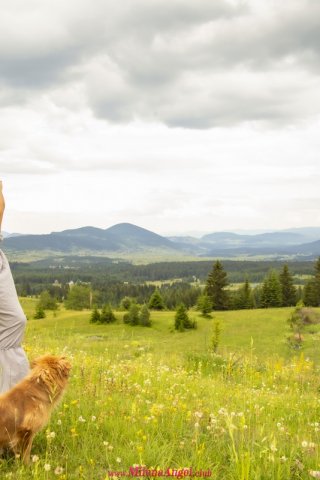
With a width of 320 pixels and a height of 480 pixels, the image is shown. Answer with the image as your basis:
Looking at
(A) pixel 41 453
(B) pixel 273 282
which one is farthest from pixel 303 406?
(B) pixel 273 282

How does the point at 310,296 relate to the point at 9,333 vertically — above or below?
below

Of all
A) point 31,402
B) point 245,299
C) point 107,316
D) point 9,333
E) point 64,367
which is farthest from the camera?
point 245,299

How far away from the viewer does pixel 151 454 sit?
4.12 metres

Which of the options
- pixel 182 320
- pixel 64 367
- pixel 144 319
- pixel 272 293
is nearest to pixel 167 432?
pixel 64 367

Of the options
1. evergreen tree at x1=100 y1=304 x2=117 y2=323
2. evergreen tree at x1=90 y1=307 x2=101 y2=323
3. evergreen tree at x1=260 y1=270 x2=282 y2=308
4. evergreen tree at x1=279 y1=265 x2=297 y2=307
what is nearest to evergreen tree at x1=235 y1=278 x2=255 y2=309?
evergreen tree at x1=260 y1=270 x2=282 y2=308

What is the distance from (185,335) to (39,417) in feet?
170

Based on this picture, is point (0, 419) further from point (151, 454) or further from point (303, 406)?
point (303, 406)

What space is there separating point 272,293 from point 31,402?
74.8 meters

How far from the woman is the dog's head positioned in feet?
1.59

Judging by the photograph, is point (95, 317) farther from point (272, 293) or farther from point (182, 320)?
Answer: point (272, 293)

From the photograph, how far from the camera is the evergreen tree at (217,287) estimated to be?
7712cm

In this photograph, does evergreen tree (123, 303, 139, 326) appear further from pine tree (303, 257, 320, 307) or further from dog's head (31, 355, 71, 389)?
dog's head (31, 355, 71, 389)

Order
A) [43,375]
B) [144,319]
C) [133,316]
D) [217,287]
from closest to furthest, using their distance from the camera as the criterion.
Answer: [43,375] → [144,319] → [133,316] → [217,287]

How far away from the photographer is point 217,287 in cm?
7800
